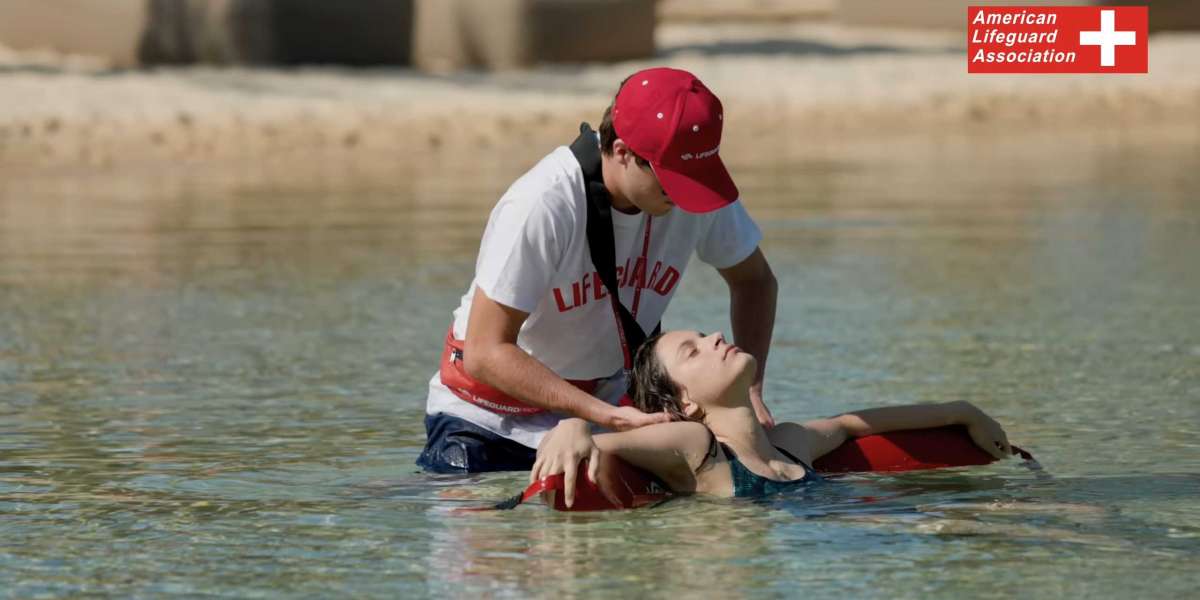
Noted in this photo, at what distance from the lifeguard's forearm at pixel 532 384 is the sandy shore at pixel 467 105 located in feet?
43.6

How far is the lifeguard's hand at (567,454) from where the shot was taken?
17.7 feet

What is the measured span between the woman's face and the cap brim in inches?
18.4

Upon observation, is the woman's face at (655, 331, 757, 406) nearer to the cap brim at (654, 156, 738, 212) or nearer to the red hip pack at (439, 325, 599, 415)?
the red hip pack at (439, 325, 599, 415)

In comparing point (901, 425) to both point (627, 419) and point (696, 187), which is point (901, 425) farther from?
point (696, 187)

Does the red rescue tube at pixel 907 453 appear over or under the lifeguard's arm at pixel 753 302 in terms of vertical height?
under

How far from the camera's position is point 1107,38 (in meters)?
26.8

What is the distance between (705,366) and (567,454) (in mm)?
603

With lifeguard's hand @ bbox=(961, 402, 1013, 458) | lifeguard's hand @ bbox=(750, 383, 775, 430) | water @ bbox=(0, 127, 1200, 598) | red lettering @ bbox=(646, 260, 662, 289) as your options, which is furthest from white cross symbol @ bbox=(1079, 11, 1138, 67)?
red lettering @ bbox=(646, 260, 662, 289)

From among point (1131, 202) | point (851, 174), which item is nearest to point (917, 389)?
point (1131, 202)

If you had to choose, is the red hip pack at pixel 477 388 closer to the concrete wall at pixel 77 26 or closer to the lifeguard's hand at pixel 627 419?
the lifeguard's hand at pixel 627 419

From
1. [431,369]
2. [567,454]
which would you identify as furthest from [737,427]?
[431,369]

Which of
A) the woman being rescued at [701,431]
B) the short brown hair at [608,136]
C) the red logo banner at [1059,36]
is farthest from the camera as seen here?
the red logo banner at [1059,36]

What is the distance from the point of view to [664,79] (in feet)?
18.5

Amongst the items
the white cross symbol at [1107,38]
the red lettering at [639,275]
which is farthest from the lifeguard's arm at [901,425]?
the white cross symbol at [1107,38]
